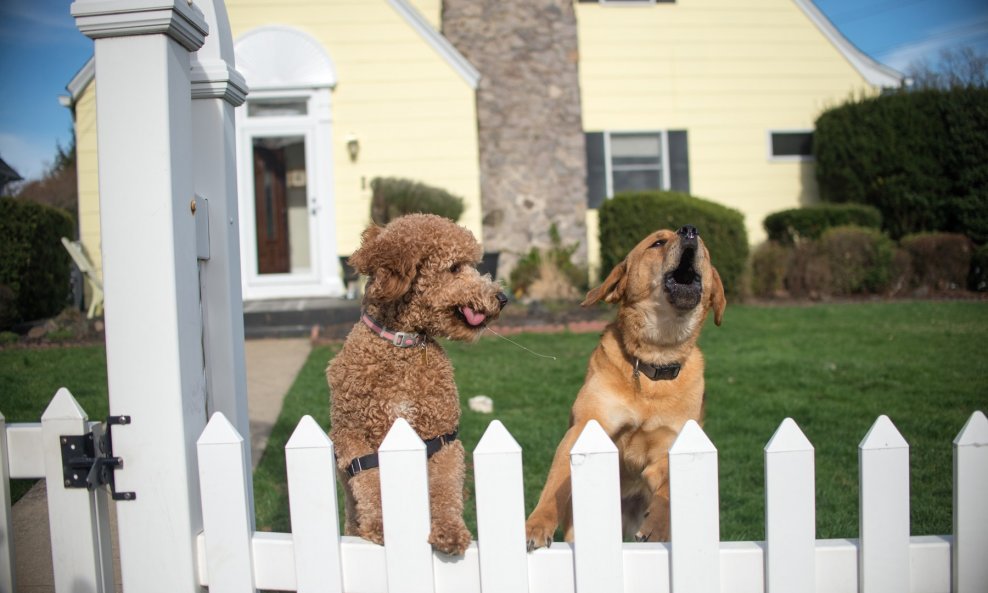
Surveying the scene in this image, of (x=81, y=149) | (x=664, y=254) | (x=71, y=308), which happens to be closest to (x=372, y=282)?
(x=664, y=254)

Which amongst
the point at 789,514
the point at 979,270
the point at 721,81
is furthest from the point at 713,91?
the point at 789,514

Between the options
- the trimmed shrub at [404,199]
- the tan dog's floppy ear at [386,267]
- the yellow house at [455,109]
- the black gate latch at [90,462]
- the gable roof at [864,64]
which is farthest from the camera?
the gable roof at [864,64]

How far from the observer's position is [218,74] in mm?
2404

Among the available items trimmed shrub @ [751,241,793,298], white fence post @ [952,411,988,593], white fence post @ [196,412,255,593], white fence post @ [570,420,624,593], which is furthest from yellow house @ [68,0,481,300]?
white fence post @ [952,411,988,593]

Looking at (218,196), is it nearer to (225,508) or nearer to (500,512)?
(225,508)

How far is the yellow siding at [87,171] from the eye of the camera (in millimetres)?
10422

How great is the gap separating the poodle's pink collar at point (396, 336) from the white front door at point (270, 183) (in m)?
9.99

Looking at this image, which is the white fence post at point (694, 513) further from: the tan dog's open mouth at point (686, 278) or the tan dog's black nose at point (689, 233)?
the tan dog's black nose at point (689, 233)

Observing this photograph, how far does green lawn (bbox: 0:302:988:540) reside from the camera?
390 cm

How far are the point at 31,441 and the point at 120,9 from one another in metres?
1.29

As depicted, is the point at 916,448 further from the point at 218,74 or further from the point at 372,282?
the point at 218,74

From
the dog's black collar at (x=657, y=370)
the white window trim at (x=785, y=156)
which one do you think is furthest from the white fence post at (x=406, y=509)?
the white window trim at (x=785, y=156)

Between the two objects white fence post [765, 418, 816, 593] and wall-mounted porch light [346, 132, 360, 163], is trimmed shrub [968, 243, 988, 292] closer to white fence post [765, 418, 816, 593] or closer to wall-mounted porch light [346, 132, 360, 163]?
wall-mounted porch light [346, 132, 360, 163]

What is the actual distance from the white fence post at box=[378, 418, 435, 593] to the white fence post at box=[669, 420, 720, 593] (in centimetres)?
65
